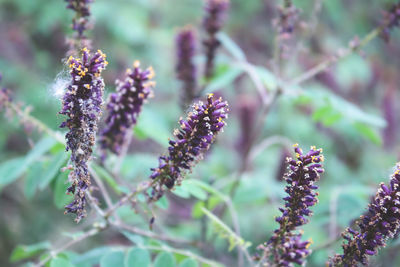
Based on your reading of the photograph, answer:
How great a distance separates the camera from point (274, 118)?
4023mm

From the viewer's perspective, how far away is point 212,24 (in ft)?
7.46

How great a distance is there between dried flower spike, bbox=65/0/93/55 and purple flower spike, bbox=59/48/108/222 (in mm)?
471

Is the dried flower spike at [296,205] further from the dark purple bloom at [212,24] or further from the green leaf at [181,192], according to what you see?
the dark purple bloom at [212,24]

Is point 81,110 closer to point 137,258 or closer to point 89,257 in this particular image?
point 137,258

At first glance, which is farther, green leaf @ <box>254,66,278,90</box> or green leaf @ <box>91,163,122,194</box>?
green leaf @ <box>254,66,278,90</box>

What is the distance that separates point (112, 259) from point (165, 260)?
0.18 meters

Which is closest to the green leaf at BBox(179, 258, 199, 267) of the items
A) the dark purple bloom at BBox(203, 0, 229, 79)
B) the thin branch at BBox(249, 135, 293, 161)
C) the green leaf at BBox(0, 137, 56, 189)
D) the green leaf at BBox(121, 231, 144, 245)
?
the green leaf at BBox(121, 231, 144, 245)

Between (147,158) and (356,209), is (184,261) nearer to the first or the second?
(147,158)

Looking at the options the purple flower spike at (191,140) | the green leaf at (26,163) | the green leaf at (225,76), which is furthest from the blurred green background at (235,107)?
the purple flower spike at (191,140)

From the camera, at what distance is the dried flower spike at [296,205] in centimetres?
104

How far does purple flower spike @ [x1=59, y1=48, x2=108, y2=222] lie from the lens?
1.05 meters

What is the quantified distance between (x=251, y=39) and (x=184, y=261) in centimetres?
360

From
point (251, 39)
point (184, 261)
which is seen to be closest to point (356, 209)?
point (184, 261)

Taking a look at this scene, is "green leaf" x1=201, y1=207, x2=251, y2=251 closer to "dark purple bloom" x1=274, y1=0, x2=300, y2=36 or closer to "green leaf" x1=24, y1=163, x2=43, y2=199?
"green leaf" x1=24, y1=163, x2=43, y2=199
